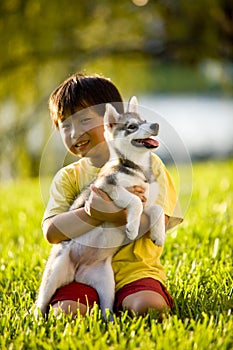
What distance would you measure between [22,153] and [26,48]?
156cm

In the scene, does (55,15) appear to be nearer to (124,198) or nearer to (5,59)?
(5,59)

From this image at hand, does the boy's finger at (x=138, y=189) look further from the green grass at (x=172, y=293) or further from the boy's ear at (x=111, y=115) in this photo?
the green grass at (x=172, y=293)

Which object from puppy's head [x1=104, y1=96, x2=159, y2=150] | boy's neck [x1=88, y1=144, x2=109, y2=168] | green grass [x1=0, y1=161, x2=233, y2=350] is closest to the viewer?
green grass [x1=0, y1=161, x2=233, y2=350]

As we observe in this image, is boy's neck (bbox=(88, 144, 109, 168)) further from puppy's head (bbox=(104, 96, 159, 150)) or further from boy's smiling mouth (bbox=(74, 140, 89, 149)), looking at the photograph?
puppy's head (bbox=(104, 96, 159, 150))

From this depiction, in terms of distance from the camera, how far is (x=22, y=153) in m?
9.09

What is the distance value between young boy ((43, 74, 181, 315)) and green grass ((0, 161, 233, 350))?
0.12 metres

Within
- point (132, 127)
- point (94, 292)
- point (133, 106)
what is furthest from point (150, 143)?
point (94, 292)

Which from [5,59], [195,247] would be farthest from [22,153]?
[195,247]

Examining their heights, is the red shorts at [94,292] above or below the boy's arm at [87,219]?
below

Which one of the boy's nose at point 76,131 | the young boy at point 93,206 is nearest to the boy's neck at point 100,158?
the young boy at point 93,206

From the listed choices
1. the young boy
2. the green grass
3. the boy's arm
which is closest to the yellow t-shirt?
the young boy

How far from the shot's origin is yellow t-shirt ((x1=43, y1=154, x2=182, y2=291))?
2689 mm

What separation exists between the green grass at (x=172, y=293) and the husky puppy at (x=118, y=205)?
166mm

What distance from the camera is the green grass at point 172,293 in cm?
221
